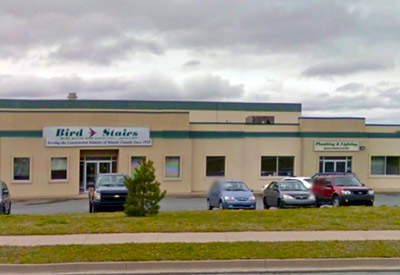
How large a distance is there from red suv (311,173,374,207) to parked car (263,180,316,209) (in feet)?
4.49

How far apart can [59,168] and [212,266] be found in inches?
868

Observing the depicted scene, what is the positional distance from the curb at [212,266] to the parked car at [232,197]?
9.71 meters

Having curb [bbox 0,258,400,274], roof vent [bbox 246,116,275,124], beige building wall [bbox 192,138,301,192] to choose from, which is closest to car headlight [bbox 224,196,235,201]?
curb [bbox 0,258,400,274]

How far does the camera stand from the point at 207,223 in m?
12.2

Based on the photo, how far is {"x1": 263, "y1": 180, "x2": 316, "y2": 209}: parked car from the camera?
18938mm

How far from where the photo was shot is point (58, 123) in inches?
1114

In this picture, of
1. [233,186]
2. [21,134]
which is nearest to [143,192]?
[233,186]

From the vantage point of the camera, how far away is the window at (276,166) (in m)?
32.1

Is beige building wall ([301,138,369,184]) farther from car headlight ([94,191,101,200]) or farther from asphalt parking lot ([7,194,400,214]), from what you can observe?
car headlight ([94,191,101,200])

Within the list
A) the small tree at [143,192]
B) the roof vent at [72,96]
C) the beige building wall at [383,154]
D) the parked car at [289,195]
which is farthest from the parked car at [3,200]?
the beige building wall at [383,154]

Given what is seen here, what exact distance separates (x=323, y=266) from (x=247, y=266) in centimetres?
150

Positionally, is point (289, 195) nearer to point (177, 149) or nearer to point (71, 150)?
point (177, 149)

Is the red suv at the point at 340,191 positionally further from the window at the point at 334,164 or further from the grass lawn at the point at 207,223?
the window at the point at 334,164

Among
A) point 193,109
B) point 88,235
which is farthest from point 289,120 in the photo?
point 88,235
